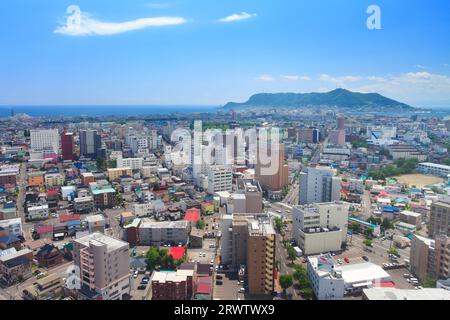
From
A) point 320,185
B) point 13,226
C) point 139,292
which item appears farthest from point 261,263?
point 13,226

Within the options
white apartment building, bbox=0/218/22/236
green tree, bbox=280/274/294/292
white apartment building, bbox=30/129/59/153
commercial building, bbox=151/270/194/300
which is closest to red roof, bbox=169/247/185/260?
commercial building, bbox=151/270/194/300

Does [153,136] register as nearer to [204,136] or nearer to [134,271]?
[204,136]

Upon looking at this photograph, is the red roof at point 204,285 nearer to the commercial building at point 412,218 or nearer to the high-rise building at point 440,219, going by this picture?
the high-rise building at point 440,219

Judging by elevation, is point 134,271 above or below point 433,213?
below

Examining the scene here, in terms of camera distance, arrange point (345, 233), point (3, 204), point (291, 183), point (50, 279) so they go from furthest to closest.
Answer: point (291, 183) < point (3, 204) < point (345, 233) < point (50, 279)

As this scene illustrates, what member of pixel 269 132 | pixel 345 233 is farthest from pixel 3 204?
pixel 269 132

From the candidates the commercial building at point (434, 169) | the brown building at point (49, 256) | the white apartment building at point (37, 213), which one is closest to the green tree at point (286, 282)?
the brown building at point (49, 256)
